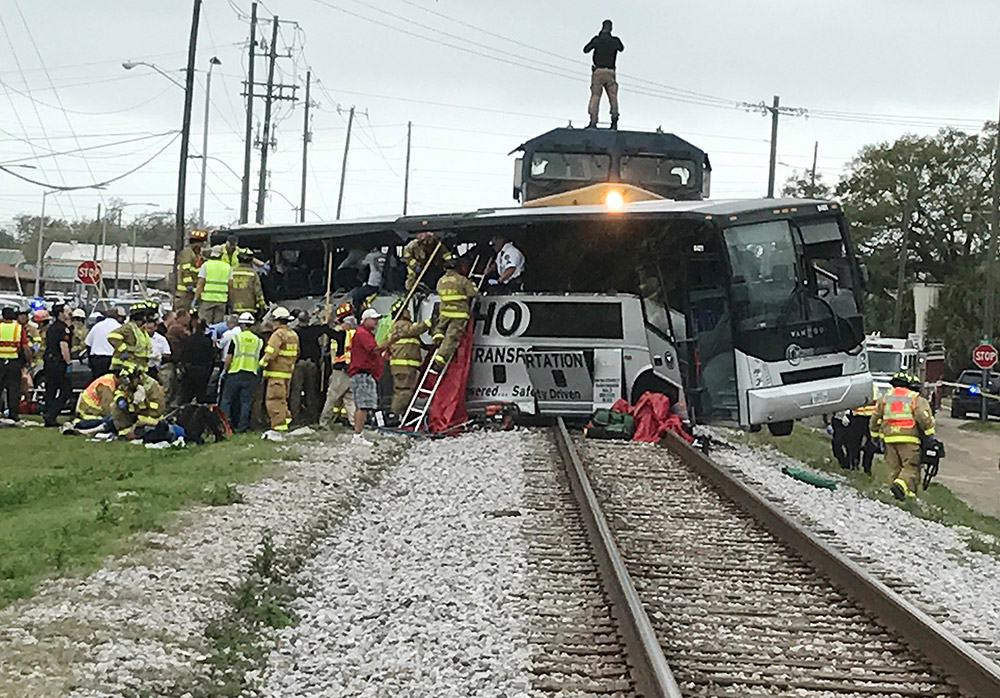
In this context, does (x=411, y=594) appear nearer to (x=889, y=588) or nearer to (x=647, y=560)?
(x=647, y=560)

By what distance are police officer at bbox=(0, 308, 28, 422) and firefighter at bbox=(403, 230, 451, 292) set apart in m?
5.70

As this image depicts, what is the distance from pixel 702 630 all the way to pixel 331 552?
3390mm

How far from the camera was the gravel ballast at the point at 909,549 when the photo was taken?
8281 mm

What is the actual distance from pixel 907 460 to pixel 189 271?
1147 cm

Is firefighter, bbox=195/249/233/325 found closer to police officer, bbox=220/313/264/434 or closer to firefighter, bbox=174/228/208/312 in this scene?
firefighter, bbox=174/228/208/312

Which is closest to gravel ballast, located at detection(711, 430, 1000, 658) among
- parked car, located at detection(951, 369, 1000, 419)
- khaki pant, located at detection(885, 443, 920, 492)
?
khaki pant, located at detection(885, 443, 920, 492)

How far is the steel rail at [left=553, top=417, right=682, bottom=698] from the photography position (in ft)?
19.4

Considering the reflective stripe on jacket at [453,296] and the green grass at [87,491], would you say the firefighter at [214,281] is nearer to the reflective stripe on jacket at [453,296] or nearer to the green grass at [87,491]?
the green grass at [87,491]

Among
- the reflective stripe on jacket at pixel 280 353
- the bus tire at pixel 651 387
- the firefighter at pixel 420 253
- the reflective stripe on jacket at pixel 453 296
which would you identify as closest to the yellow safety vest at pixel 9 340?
the reflective stripe on jacket at pixel 280 353

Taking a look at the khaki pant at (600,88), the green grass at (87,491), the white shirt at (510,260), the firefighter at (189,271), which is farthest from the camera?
the khaki pant at (600,88)

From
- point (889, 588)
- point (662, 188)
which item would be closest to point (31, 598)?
point (889, 588)

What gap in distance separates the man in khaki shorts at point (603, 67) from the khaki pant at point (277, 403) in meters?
8.35

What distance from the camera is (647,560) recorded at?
9273mm

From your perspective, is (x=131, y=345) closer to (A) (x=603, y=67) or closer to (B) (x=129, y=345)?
(B) (x=129, y=345)
